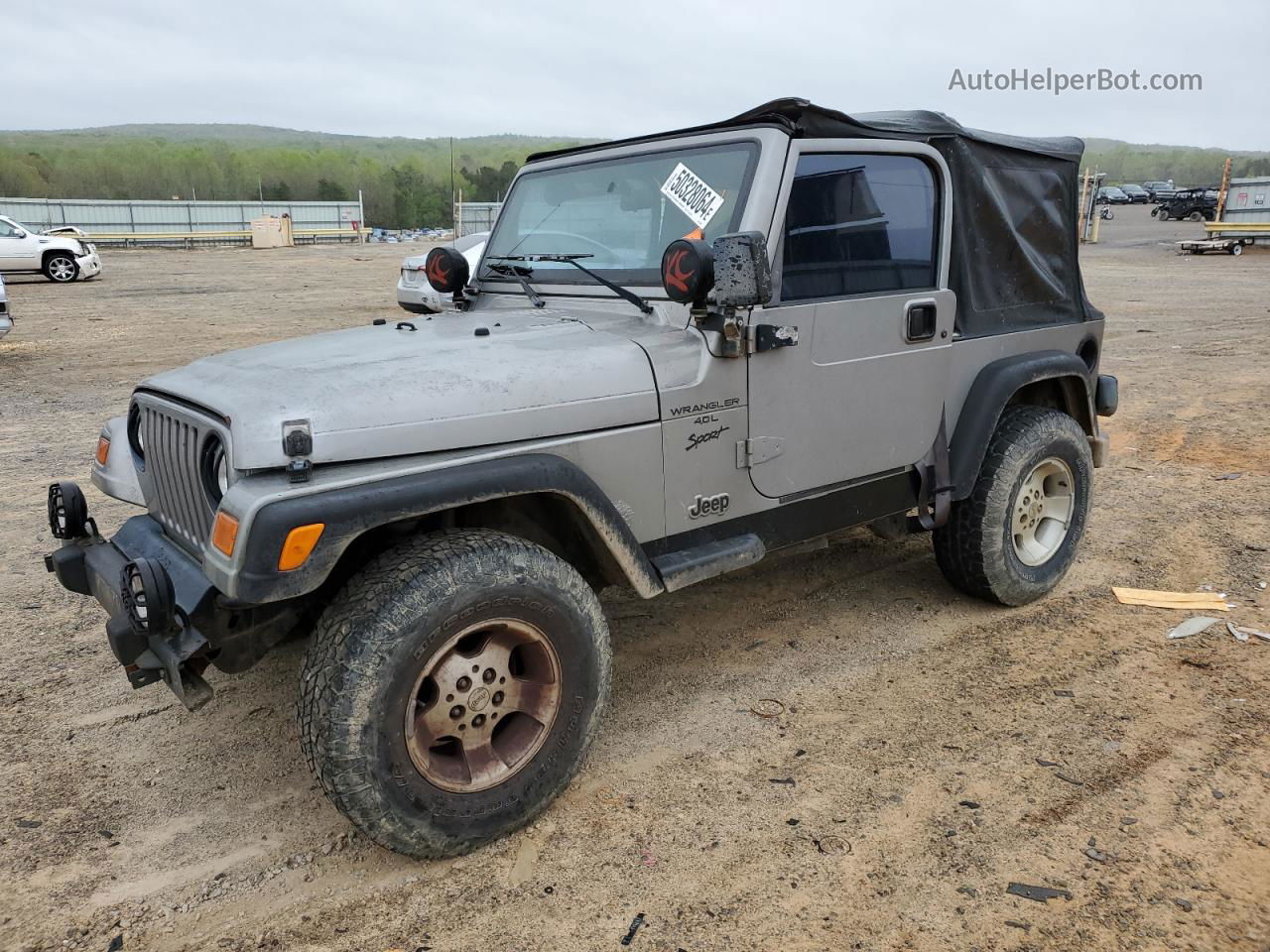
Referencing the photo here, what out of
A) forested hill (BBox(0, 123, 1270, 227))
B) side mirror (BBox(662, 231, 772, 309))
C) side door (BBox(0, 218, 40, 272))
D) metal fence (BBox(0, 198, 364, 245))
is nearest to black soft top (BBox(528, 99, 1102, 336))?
side mirror (BBox(662, 231, 772, 309))

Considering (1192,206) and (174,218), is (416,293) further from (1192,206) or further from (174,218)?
(1192,206)

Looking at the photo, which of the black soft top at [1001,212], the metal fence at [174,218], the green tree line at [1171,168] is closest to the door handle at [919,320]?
the black soft top at [1001,212]

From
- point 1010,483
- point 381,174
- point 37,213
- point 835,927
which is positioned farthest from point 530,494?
point 381,174

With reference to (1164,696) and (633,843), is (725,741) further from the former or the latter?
(1164,696)

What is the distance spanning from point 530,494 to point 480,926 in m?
1.24

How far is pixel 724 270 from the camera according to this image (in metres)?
2.83

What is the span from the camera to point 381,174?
70.8 meters

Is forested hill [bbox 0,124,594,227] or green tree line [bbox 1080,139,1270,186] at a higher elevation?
green tree line [bbox 1080,139,1270,186]

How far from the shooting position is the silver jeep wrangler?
2461 mm

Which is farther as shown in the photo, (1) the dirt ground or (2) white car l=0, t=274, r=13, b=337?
(2) white car l=0, t=274, r=13, b=337

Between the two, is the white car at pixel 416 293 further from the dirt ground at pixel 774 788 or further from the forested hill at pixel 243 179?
the forested hill at pixel 243 179

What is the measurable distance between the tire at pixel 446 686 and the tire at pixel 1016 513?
2018mm

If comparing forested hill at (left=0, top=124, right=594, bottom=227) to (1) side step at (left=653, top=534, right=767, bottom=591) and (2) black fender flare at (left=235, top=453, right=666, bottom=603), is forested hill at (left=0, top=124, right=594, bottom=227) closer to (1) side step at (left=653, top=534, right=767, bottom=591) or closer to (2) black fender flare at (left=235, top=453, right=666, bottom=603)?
(1) side step at (left=653, top=534, right=767, bottom=591)

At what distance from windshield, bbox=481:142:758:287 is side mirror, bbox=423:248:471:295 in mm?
177
